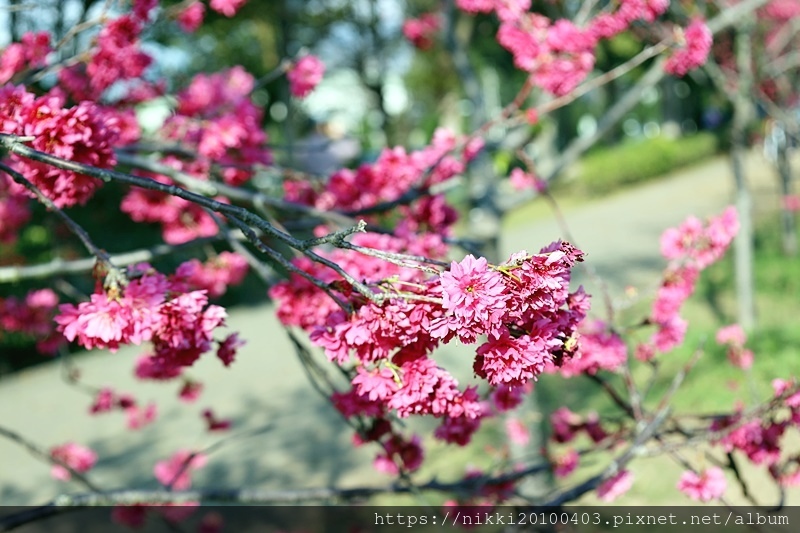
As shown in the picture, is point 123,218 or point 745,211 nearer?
point 745,211

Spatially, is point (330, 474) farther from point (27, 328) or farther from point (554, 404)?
point (27, 328)

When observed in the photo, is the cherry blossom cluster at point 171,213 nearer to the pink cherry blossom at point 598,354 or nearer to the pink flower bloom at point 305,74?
the pink flower bloom at point 305,74

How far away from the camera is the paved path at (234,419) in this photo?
18.8ft

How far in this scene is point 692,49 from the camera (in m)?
3.46

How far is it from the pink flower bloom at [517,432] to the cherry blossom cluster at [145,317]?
286 cm

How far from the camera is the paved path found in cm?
574

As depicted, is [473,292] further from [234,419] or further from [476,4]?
[234,419]

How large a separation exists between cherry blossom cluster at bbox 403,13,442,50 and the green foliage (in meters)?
15.1

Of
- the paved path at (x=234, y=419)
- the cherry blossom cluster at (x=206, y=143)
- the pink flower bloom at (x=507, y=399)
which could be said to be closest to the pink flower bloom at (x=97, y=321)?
the pink flower bloom at (x=507, y=399)

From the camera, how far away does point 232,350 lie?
A: 1.70 metres

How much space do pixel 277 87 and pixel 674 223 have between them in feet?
26.0

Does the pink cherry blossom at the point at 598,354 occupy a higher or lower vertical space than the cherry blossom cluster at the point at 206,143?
lower

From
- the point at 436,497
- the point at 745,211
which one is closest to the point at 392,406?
the point at 436,497

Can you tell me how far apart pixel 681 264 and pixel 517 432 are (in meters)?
1.56
